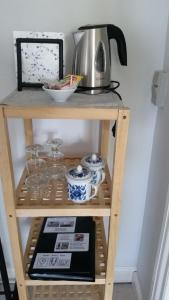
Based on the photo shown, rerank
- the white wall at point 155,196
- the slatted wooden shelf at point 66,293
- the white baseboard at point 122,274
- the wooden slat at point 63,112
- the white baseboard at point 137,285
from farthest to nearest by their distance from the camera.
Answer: the white baseboard at point 122,274
the white baseboard at point 137,285
the slatted wooden shelf at point 66,293
the white wall at point 155,196
the wooden slat at point 63,112

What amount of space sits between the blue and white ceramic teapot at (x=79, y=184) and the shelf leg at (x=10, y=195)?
0.18m

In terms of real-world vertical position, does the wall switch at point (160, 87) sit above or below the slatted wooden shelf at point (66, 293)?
above

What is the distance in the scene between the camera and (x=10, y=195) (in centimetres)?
76

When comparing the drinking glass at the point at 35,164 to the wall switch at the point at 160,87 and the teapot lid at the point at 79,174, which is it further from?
the wall switch at the point at 160,87

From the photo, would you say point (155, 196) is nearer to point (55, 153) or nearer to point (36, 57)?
point (55, 153)

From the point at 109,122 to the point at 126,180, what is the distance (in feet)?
1.09

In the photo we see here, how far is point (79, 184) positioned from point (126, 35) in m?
0.62

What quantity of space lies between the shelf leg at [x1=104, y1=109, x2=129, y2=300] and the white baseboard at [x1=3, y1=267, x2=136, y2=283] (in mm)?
559

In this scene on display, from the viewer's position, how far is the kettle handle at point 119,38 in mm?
863

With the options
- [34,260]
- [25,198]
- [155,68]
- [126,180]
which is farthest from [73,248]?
[155,68]

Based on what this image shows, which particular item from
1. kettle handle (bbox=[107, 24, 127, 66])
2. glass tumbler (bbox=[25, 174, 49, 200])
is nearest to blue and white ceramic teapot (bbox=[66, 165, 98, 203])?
glass tumbler (bbox=[25, 174, 49, 200])

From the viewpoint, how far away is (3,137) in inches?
27.1

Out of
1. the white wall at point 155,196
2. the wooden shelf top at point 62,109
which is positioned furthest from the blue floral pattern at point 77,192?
the white wall at point 155,196

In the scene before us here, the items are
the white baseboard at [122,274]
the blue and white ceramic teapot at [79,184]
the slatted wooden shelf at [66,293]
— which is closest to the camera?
the blue and white ceramic teapot at [79,184]
